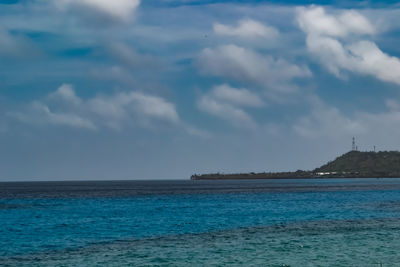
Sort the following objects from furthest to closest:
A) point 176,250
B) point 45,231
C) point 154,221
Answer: point 154,221 < point 45,231 < point 176,250

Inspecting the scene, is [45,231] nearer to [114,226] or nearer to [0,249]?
[114,226]

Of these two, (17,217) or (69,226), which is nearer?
(69,226)

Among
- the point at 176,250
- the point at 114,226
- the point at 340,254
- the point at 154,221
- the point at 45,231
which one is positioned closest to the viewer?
the point at 340,254

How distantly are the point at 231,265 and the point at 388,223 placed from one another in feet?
121

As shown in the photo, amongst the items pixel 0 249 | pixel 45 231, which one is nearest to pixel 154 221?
pixel 45 231

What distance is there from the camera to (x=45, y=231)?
216 feet

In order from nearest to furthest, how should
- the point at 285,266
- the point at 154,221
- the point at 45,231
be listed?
the point at 285,266, the point at 45,231, the point at 154,221

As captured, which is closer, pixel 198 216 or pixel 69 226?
pixel 69 226

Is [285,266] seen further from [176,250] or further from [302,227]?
[302,227]

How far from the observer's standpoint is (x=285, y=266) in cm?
4047

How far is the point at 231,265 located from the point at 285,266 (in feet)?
13.8

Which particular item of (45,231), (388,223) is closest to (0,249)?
(45,231)

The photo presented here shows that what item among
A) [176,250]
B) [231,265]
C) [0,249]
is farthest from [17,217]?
[231,265]

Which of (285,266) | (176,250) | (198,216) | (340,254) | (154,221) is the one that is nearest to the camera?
(285,266)
